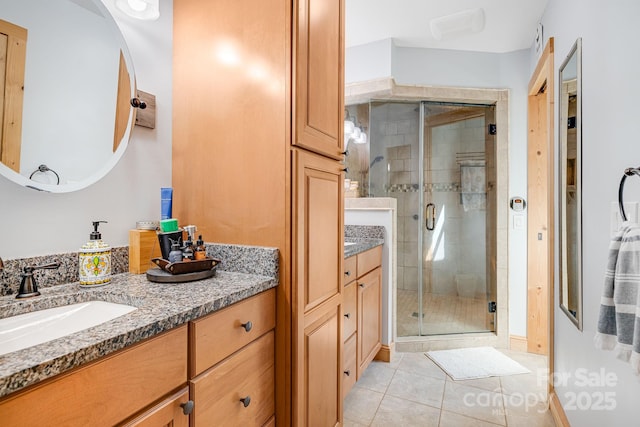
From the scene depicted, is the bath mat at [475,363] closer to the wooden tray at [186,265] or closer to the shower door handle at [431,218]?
the shower door handle at [431,218]

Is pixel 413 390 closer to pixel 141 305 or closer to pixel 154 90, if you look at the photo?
pixel 141 305

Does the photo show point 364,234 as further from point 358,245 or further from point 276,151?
point 276,151

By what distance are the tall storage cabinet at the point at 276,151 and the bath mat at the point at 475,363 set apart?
1394mm

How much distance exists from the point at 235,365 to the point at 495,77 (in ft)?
10.2

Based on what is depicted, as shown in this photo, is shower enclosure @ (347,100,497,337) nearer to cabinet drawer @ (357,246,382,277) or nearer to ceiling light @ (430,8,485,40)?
ceiling light @ (430,8,485,40)

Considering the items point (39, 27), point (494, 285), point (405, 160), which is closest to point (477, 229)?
point (494, 285)

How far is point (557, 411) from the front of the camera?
1.78 meters

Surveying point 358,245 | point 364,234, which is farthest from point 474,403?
point 364,234

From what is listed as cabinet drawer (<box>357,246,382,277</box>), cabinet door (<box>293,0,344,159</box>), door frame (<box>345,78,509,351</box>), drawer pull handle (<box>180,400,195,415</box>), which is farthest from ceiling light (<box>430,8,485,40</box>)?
drawer pull handle (<box>180,400,195,415</box>)

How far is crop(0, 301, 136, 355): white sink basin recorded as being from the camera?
0.73m

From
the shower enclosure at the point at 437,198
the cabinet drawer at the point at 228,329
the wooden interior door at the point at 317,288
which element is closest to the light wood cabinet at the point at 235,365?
the cabinet drawer at the point at 228,329

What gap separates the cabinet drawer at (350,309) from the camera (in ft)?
6.15

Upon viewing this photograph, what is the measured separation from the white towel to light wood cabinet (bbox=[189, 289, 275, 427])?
1046mm

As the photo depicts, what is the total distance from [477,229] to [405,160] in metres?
0.97
